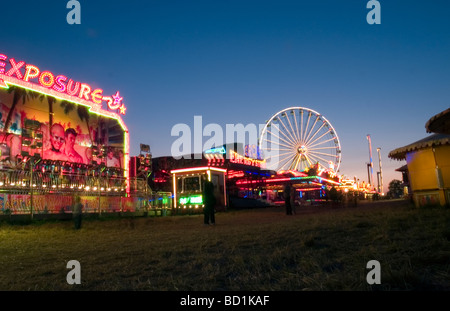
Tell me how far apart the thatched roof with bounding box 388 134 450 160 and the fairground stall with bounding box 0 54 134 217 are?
14.9 m

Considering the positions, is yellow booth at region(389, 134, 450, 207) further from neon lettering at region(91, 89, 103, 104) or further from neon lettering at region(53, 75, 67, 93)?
neon lettering at region(91, 89, 103, 104)

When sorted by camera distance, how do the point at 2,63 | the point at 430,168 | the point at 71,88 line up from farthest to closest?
the point at 71,88
the point at 2,63
the point at 430,168

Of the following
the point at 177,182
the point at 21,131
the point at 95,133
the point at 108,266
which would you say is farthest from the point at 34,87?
the point at 108,266

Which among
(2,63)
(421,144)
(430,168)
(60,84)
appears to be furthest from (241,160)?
(421,144)

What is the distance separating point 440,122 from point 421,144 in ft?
27.5

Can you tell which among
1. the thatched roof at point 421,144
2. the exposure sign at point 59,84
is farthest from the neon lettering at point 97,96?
the thatched roof at point 421,144

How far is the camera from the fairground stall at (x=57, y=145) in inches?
648

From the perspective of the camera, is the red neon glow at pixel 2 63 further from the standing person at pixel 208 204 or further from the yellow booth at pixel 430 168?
the yellow booth at pixel 430 168

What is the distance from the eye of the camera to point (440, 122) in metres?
5.94

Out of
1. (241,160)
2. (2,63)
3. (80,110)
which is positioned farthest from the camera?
(241,160)

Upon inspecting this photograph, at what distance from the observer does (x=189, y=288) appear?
339cm

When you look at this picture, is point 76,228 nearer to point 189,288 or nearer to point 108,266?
point 108,266

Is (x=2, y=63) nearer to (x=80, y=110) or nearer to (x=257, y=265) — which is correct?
(x=80, y=110)

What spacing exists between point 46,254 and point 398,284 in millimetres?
5884
